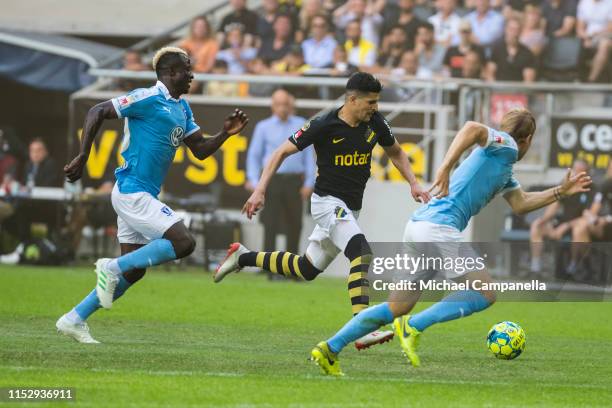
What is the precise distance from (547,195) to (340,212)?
167 cm

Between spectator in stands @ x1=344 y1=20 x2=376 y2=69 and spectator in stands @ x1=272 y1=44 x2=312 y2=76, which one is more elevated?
spectator in stands @ x1=344 y1=20 x2=376 y2=69

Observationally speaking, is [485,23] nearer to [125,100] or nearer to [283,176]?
[283,176]

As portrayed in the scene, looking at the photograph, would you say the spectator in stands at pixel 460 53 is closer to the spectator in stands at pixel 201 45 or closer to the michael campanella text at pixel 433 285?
the spectator in stands at pixel 201 45

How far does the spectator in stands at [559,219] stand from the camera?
67.1ft

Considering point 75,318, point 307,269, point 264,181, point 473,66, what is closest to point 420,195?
point 307,269

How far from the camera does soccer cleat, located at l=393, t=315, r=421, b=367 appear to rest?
1031cm

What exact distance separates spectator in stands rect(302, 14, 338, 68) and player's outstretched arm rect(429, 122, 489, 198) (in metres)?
14.7

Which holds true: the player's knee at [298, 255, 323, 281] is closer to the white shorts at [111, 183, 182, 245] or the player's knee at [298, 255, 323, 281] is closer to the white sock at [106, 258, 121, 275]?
the white shorts at [111, 183, 182, 245]

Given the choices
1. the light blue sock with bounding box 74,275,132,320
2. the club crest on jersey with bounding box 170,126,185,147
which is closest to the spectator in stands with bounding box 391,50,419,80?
the club crest on jersey with bounding box 170,126,185,147

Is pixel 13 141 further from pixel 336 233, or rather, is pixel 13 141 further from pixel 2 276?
pixel 336 233

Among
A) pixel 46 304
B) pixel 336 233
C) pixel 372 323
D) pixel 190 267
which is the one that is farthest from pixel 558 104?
pixel 372 323

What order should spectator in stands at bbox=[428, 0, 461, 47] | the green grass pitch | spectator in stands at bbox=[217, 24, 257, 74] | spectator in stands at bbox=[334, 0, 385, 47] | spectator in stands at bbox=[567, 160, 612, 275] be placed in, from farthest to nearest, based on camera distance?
1. spectator in stands at bbox=[217, 24, 257, 74]
2. spectator in stands at bbox=[334, 0, 385, 47]
3. spectator in stands at bbox=[428, 0, 461, 47]
4. spectator in stands at bbox=[567, 160, 612, 275]
5. the green grass pitch

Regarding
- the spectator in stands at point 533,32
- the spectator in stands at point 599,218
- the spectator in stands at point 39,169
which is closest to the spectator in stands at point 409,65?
the spectator in stands at point 533,32

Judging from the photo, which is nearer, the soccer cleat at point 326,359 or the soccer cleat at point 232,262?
the soccer cleat at point 326,359
